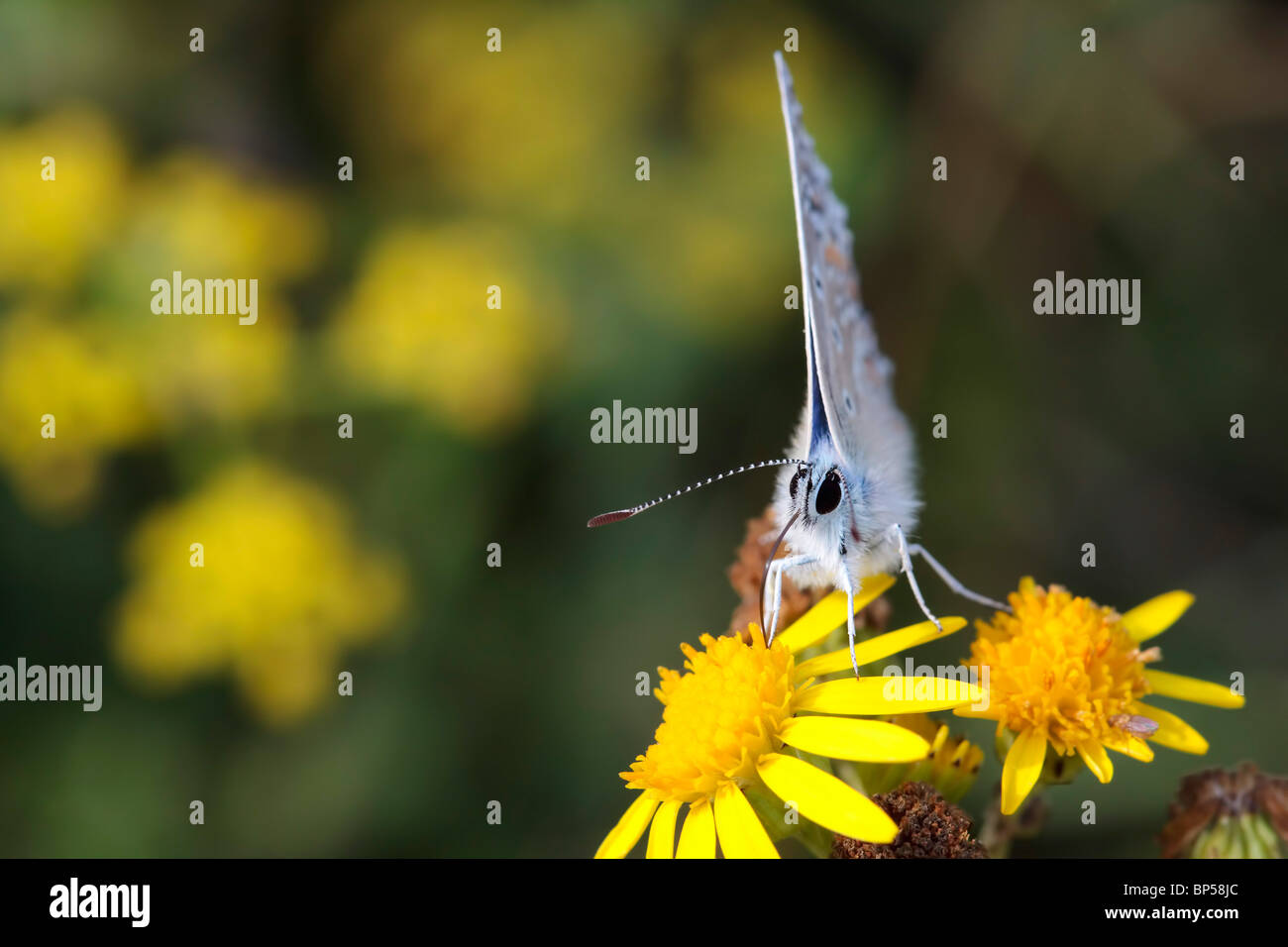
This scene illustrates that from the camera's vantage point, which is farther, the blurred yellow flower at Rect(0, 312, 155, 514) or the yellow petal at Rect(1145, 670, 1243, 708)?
the blurred yellow flower at Rect(0, 312, 155, 514)

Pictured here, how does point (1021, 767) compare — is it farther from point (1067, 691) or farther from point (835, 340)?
point (835, 340)

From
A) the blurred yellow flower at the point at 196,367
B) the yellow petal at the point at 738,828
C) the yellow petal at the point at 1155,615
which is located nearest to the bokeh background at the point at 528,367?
the blurred yellow flower at the point at 196,367

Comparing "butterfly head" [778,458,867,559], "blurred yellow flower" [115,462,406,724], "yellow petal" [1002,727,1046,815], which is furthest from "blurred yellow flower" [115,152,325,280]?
"yellow petal" [1002,727,1046,815]

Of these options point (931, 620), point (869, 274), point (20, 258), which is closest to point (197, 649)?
point (20, 258)

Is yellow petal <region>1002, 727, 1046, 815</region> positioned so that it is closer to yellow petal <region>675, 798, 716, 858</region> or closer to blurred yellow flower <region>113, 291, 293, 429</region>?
yellow petal <region>675, 798, 716, 858</region>

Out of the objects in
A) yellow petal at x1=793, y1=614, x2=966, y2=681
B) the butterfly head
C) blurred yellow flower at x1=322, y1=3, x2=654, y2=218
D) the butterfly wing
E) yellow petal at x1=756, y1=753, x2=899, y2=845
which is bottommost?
yellow petal at x1=756, y1=753, x2=899, y2=845
